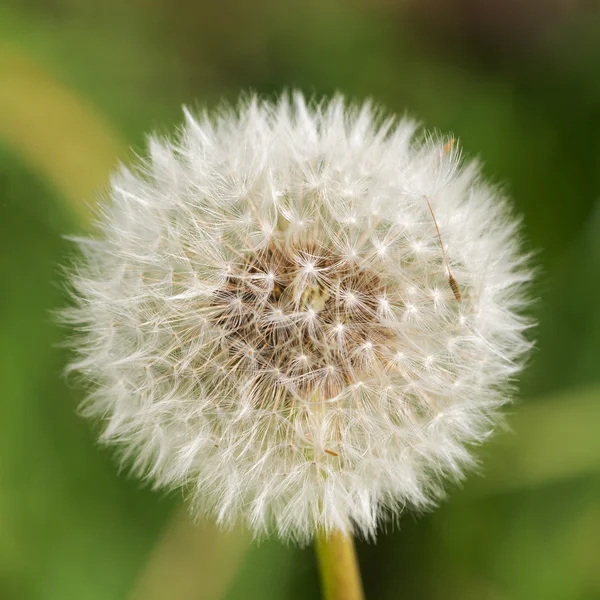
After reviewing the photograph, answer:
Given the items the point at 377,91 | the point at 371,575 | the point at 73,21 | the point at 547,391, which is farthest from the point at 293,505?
the point at 73,21

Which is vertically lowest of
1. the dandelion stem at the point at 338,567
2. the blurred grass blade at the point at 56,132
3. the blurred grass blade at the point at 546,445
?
the dandelion stem at the point at 338,567

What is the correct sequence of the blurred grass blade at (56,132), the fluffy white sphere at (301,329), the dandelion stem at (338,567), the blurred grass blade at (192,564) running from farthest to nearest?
the blurred grass blade at (56,132) → the blurred grass blade at (192,564) → the dandelion stem at (338,567) → the fluffy white sphere at (301,329)

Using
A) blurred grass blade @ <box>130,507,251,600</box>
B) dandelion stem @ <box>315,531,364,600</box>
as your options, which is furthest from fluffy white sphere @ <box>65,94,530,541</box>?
blurred grass blade @ <box>130,507,251,600</box>

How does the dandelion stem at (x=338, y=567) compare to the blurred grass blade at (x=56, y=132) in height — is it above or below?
below

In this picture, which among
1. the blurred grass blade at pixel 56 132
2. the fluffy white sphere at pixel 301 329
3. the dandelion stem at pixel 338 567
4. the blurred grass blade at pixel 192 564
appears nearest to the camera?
the fluffy white sphere at pixel 301 329

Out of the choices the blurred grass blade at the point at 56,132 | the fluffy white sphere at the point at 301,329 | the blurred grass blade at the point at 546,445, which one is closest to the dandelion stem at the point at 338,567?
the fluffy white sphere at the point at 301,329

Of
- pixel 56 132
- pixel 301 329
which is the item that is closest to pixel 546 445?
pixel 301 329

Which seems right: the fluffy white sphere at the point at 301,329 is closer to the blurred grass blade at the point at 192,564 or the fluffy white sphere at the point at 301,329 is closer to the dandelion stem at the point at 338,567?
the dandelion stem at the point at 338,567

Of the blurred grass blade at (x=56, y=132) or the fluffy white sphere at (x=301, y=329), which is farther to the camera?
the blurred grass blade at (x=56, y=132)

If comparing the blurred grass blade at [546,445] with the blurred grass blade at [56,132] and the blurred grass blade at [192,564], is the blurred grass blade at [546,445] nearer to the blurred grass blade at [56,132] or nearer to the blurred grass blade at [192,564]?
the blurred grass blade at [192,564]
